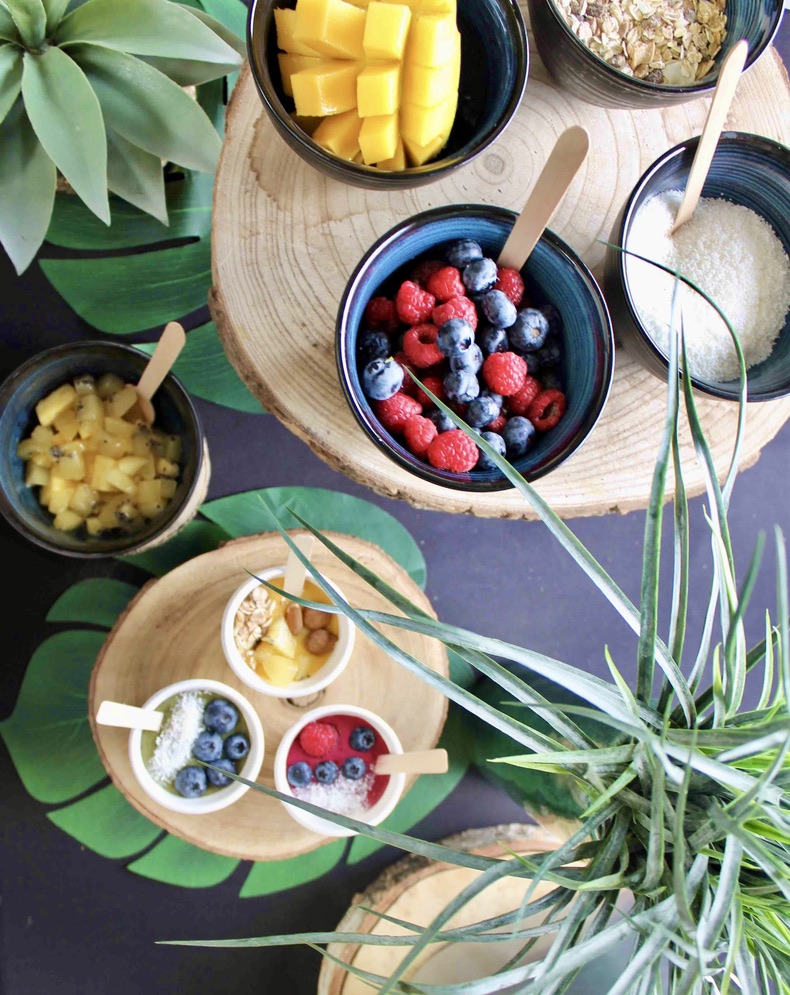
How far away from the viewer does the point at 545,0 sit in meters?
0.90

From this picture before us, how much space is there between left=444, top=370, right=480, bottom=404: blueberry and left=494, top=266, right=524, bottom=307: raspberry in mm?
109

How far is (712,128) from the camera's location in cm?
84

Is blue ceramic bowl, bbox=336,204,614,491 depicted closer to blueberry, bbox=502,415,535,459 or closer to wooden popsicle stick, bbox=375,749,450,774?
blueberry, bbox=502,415,535,459

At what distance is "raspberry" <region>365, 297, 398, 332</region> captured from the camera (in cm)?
94

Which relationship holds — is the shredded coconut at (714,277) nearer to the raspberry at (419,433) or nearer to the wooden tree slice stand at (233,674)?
the raspberry at (419,433)

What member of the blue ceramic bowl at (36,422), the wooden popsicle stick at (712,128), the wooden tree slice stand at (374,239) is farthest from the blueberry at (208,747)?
the wooden popsicle stick at (712,128)

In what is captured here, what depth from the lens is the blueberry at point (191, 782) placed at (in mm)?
1079

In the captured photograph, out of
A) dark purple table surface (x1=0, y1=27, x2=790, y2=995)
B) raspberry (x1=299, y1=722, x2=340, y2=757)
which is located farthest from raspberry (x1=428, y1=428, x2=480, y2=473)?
dark purple table surface (x1=0, y1=27, x2=790, y2=995)

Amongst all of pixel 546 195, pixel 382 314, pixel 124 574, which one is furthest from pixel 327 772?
pixel 546 195

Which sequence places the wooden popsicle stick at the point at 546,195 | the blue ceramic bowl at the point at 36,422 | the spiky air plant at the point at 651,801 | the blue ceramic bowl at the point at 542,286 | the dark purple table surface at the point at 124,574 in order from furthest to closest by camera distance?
the dark purple table surface at the point at 124,574
the blue ceramic bowl at the point at 36,422
the blue ceramic bowl at the point at 542,286
the wooden popsicle stick at the point at 546,195
the spiky air plant at the point at 651,801

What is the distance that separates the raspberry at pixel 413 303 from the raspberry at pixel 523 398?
0.13 metres

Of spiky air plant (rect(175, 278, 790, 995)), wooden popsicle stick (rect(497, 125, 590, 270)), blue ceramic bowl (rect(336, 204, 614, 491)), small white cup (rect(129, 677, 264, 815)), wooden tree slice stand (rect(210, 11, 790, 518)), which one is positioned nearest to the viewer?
spiky air plant (rect(175, 278, 790, 995))

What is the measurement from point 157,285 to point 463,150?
716mm

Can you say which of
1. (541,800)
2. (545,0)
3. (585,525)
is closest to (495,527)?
(585,525)
